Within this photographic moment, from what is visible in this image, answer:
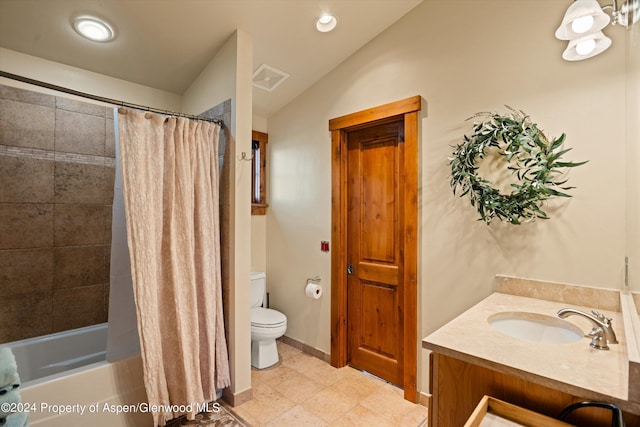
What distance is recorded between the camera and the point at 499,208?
1723 millimetres

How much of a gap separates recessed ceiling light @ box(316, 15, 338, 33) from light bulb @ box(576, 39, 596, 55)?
1470 mm

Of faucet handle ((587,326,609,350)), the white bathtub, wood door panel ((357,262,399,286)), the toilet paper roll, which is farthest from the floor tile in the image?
faucet handle ((587,326,609,350))

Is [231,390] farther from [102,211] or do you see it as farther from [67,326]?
[102,211]

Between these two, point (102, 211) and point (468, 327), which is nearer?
point (468, 327)

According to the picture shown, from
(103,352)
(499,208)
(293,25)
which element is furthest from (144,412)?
(293,25)

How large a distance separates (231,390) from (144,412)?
1.76 feet

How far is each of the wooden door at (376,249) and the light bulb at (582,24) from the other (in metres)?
1.13

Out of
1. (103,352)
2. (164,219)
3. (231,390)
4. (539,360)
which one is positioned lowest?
(231,390)

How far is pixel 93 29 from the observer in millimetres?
1995

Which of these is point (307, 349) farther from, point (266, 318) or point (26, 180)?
point (26, 180)

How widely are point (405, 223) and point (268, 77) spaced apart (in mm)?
1742

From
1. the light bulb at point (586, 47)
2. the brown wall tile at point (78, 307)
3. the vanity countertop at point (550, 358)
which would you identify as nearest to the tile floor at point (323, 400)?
the vanity countertop at point (550, 358)

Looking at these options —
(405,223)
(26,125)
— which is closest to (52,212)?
(26,125)

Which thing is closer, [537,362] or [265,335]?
[537,362]
